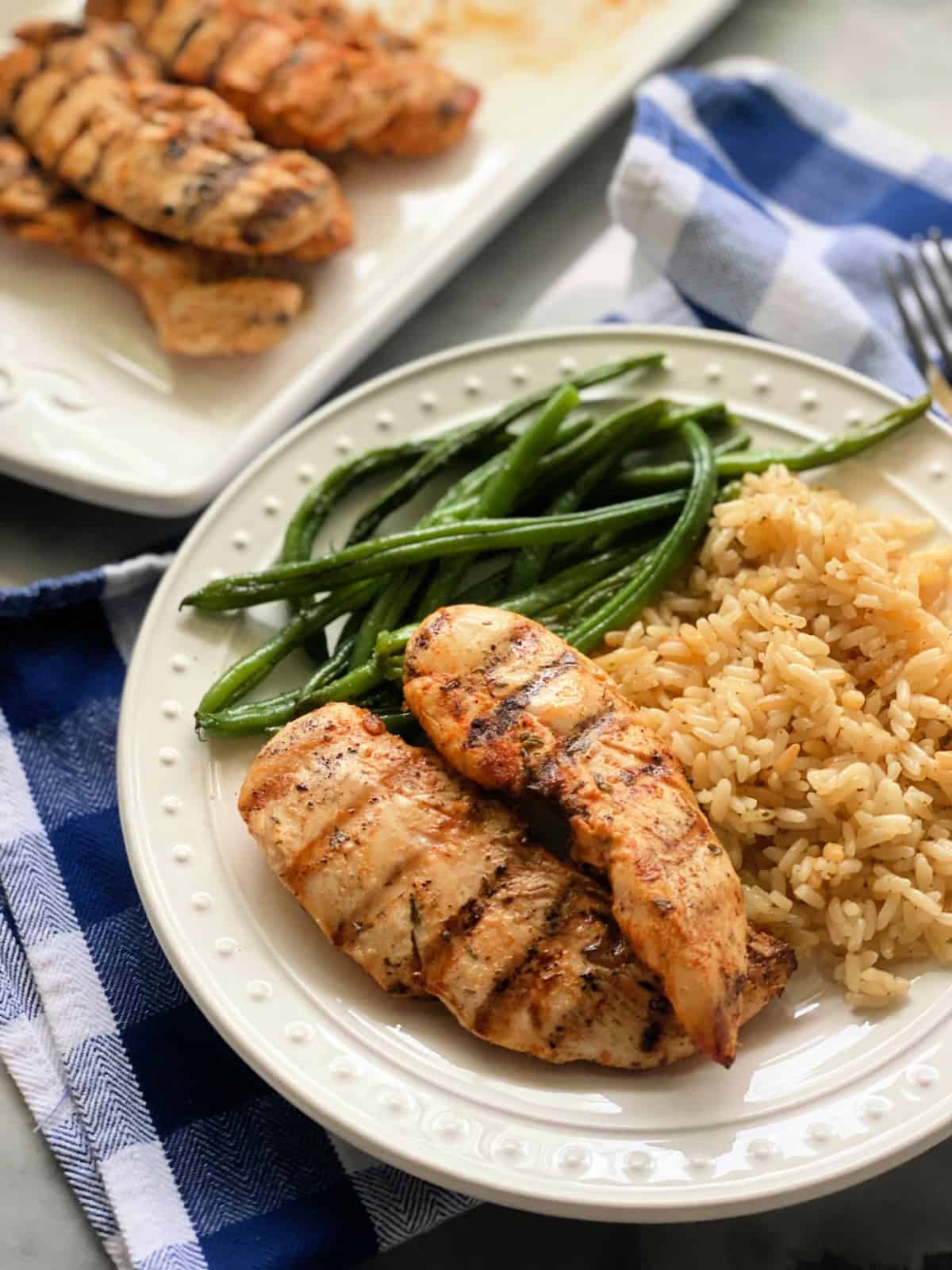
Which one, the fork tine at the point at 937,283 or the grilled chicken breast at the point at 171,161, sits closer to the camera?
the grilled chicken breast at the point at 171,161

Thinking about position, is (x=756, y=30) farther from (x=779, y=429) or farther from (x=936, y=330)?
(x=779, y=429)

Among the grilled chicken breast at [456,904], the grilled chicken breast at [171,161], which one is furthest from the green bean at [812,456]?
the grilled chicken breast at [171,161]

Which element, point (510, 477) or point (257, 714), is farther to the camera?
point (510, 477)

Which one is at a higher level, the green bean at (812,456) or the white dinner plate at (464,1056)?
the green bean at (812,456)

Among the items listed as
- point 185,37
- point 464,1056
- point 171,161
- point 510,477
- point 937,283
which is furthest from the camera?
point 185,37

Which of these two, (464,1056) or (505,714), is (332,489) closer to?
(505,714)

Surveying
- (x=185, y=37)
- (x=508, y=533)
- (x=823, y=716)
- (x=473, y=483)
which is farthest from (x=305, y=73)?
(x=823, y=716)

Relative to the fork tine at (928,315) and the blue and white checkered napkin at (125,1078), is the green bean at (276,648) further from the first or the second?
the fork tine at (928,315)
